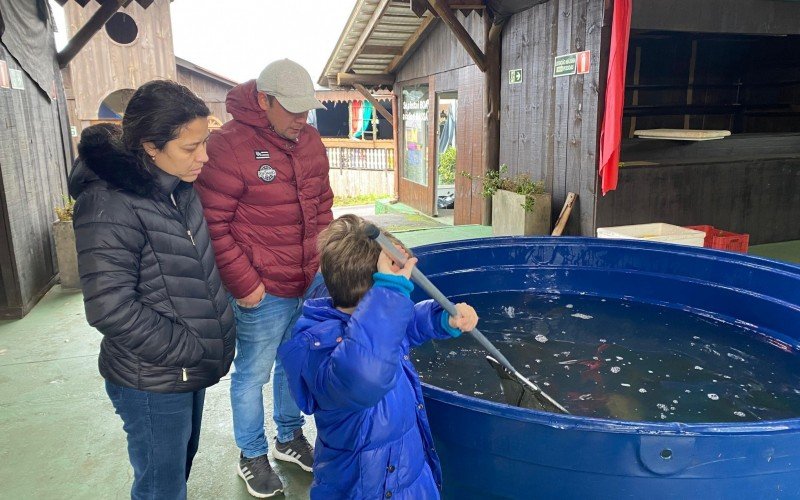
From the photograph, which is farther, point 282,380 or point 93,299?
point 282,380

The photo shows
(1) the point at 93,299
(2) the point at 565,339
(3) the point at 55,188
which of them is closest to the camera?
(1) the point at 93,299

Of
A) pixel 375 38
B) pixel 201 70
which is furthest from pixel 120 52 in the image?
pixel 375 38

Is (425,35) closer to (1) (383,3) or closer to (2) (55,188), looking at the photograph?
(1) (383,3)

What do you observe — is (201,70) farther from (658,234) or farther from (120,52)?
(658,234)

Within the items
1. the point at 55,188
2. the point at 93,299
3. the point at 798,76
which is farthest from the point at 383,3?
the point at 93,299

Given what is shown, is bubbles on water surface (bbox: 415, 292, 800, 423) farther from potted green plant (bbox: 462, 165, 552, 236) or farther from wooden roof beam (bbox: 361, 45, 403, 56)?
wooden roof beam (bbox: 361, 45, 403, 56)

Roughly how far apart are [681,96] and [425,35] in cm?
408

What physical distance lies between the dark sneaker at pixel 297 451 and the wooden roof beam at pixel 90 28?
538cm

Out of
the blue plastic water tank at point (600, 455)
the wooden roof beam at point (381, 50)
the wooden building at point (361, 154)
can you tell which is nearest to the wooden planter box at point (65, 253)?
the blue plastic water tank at point (600, 455)

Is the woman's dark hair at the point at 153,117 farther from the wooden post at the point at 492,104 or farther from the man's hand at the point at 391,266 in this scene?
the wooden post at the point at 492,104

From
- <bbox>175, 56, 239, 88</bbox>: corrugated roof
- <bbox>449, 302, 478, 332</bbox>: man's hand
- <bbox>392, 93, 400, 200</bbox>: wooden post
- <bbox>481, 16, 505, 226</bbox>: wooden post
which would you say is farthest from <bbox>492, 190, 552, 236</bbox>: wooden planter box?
<bbox>175, 56, 239, 88</bbox>: corrugated roof

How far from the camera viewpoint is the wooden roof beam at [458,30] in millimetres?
6371

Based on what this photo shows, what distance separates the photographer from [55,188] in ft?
20.2

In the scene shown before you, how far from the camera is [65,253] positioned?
548cm
